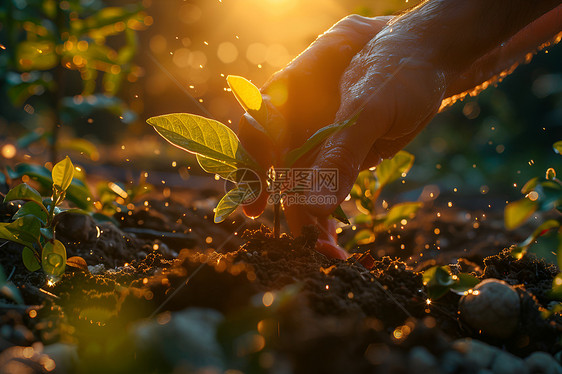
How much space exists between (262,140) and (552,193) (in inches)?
26.7

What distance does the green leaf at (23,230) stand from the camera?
36.5 inches

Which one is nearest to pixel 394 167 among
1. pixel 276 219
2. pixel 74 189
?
pixel 276 219

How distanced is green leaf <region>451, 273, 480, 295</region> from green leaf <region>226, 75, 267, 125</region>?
59 centimetres

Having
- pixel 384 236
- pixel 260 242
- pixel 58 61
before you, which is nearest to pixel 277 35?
pixel 58 61

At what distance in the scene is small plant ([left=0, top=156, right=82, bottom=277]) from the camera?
0.93 meters

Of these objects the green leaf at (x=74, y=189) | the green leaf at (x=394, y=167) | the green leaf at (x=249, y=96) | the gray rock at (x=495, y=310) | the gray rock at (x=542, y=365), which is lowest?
the green leaf at (x=394, y=167)

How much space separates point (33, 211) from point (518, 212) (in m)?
1.07

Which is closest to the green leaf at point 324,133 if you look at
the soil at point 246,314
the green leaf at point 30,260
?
the soil at point 246,314

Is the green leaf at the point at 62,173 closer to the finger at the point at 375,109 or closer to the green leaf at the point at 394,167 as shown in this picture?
the finger at the point at 375,109

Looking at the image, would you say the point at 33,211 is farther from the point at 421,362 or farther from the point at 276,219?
the point at 421,362

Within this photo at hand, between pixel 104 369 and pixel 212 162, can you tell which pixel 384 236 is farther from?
pixel 104 369

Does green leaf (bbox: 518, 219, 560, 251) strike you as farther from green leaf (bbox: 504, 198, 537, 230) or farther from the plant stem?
the plant stem

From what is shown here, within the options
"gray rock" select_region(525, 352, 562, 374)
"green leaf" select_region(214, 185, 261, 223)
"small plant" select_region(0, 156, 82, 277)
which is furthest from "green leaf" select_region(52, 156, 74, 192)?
"gray rock" select_region(525, 352, 562, 374)

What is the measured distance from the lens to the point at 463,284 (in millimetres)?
847
